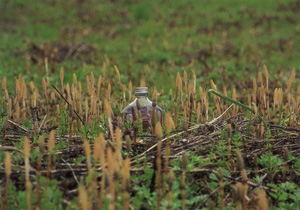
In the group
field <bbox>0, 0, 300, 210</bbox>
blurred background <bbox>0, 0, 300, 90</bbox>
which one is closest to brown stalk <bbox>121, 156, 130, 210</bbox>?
field <bbox>0, 0, 300, 210</bbox>

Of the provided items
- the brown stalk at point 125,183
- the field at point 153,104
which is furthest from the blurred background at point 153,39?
the brown stalk at point 125,183

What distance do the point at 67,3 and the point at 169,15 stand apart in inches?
167

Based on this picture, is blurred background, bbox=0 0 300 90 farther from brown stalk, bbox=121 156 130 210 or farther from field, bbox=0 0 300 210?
brown stalk, bbox=121 156 130 210

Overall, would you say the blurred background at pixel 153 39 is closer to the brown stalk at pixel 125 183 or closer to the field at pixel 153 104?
the field at pixel 153 104

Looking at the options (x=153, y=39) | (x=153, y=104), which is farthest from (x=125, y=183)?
(x=153, y=39)

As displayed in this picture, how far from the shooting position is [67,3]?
46.9 feet

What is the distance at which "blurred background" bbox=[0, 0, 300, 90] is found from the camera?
23.4 ft

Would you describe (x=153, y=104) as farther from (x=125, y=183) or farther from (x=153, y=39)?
(x=153, y=39)

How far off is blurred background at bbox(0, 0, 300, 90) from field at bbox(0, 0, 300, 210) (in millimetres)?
51

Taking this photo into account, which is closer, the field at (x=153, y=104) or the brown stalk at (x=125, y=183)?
the brown stalk at (x=125, y=183)

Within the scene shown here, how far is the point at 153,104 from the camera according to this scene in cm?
257

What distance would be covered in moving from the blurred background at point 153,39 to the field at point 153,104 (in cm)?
5

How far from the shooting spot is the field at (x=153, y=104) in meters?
1.94

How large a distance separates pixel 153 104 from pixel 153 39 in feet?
26.3
